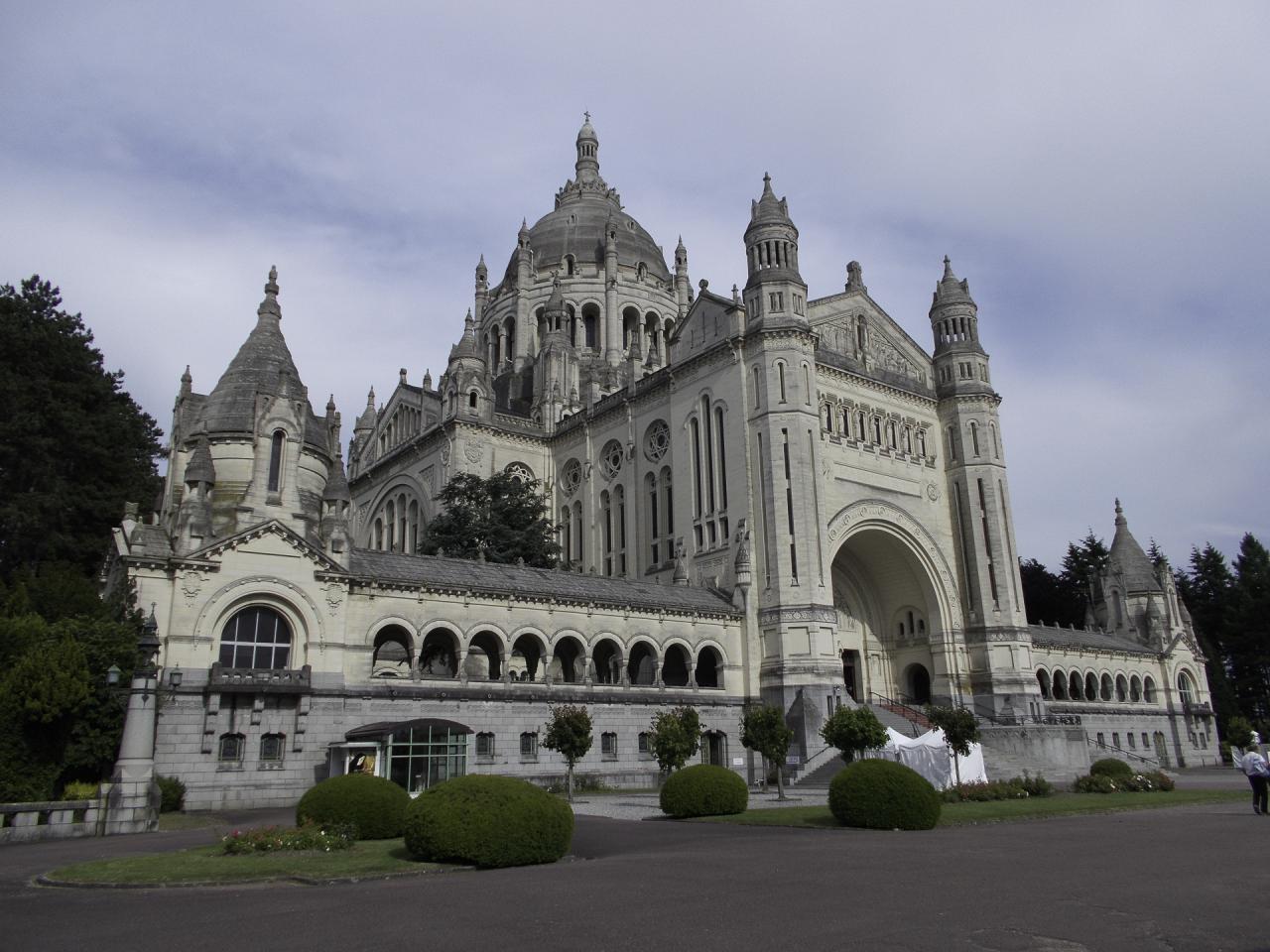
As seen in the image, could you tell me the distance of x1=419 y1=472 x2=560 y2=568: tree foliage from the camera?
50.9 metres

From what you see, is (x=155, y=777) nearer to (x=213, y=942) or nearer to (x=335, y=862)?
(x=335, y=862)

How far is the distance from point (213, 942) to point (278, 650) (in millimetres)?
23631

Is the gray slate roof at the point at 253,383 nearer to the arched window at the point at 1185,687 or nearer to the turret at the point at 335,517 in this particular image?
the turret at the point at 335,517

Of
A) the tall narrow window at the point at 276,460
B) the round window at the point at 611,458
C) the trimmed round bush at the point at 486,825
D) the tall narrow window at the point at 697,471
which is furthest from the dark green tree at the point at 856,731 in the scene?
the round window at the point at 611,458

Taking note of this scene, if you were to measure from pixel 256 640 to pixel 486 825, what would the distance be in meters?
19.0

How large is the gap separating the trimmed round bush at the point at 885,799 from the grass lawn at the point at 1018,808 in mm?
617

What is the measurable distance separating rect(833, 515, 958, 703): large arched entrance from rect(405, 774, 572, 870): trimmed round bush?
3812 centimetres

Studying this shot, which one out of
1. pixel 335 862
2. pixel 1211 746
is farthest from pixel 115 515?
pixel 1211 746

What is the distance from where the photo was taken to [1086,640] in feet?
213

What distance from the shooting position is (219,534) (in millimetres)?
32188

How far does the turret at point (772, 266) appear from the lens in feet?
161

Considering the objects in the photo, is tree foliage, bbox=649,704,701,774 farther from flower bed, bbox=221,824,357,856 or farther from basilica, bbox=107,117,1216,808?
flower bed, bbox=221,824,357,856

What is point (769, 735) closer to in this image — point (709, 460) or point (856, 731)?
point (856, 731)

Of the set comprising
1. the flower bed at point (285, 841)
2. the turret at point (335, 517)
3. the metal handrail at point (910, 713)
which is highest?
the turret at point (335, 517)
